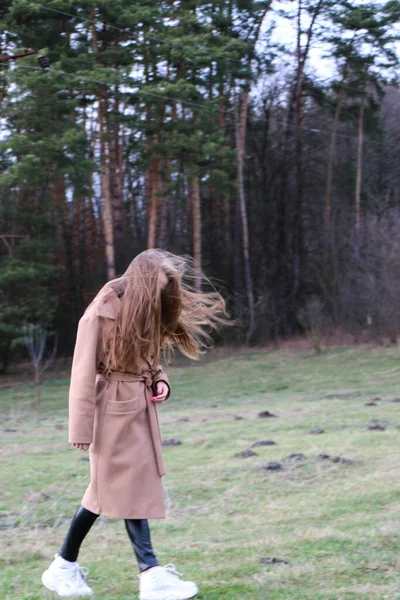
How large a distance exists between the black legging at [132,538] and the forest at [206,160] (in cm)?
1599

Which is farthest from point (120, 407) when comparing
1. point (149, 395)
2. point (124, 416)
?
point (149, 395)

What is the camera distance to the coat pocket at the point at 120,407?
12.9ft

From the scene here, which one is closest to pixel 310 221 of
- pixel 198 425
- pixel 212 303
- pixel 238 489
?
pixel 198 425

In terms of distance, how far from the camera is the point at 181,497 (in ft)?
24.0

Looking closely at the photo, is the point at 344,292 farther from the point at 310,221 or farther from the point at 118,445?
the point at 118,445

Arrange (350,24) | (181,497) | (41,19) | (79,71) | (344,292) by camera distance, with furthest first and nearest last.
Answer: (344,292), (350,24), (41,19), (79,71), (181,497)

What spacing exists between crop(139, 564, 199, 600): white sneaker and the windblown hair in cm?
107

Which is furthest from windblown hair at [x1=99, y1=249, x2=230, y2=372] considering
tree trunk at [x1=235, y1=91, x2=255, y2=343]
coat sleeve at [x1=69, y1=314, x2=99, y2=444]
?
tree trunk at [x1=235, y1=91, x2=255, y2=343]

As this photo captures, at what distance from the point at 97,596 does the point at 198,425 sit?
909cm

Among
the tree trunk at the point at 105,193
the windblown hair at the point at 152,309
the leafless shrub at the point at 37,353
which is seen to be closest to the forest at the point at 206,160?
the tree trunk at the point at 105,193

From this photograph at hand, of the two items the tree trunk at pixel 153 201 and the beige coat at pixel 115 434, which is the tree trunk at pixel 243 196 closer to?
the tree trunk at pixel 153 201

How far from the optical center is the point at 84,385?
3.80 metres

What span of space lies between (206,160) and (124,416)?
910 inches

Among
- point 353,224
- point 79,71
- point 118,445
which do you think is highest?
point 79,71
